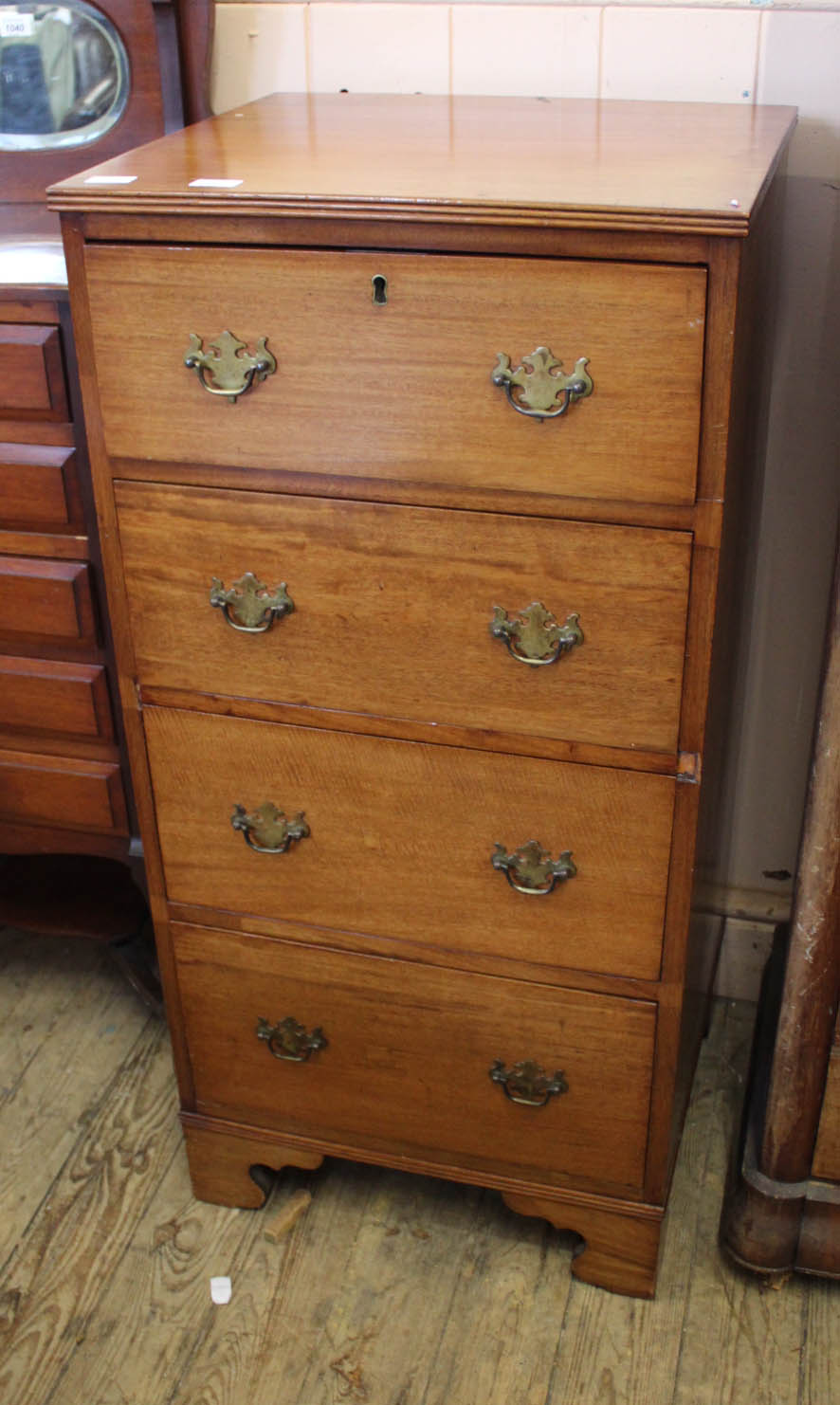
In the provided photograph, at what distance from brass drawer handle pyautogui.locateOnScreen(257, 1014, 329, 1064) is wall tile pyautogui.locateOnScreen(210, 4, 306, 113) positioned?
1.16m

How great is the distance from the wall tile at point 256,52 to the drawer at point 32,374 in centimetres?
47

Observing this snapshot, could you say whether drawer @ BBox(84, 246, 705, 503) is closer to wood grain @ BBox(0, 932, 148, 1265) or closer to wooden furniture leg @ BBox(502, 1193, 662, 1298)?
wooden furniture leg @ BBox(502, 1193, 662, 1298)

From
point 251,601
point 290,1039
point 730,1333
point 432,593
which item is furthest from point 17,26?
point 730,1333

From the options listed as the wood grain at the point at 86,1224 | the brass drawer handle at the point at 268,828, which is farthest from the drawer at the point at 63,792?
the wood grain at the point at 86,1224

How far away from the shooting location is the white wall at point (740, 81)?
5.28ft

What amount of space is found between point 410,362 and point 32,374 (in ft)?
1.73

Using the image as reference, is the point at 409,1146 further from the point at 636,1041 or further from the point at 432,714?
the point at 432,714

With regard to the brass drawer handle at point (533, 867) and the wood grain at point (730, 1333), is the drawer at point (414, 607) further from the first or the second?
the wood grain at point (730, 1333)

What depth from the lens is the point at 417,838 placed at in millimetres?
1477

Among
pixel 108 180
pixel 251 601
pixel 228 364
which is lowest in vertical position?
pixel 251 601

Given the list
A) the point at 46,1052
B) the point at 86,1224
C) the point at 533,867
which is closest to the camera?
the point at 533,867

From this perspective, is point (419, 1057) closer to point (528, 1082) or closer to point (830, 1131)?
point (528, 1082)

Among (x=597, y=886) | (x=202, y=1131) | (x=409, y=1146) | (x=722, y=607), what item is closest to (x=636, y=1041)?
(x=597, y=886)

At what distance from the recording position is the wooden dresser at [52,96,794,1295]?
119 cm
